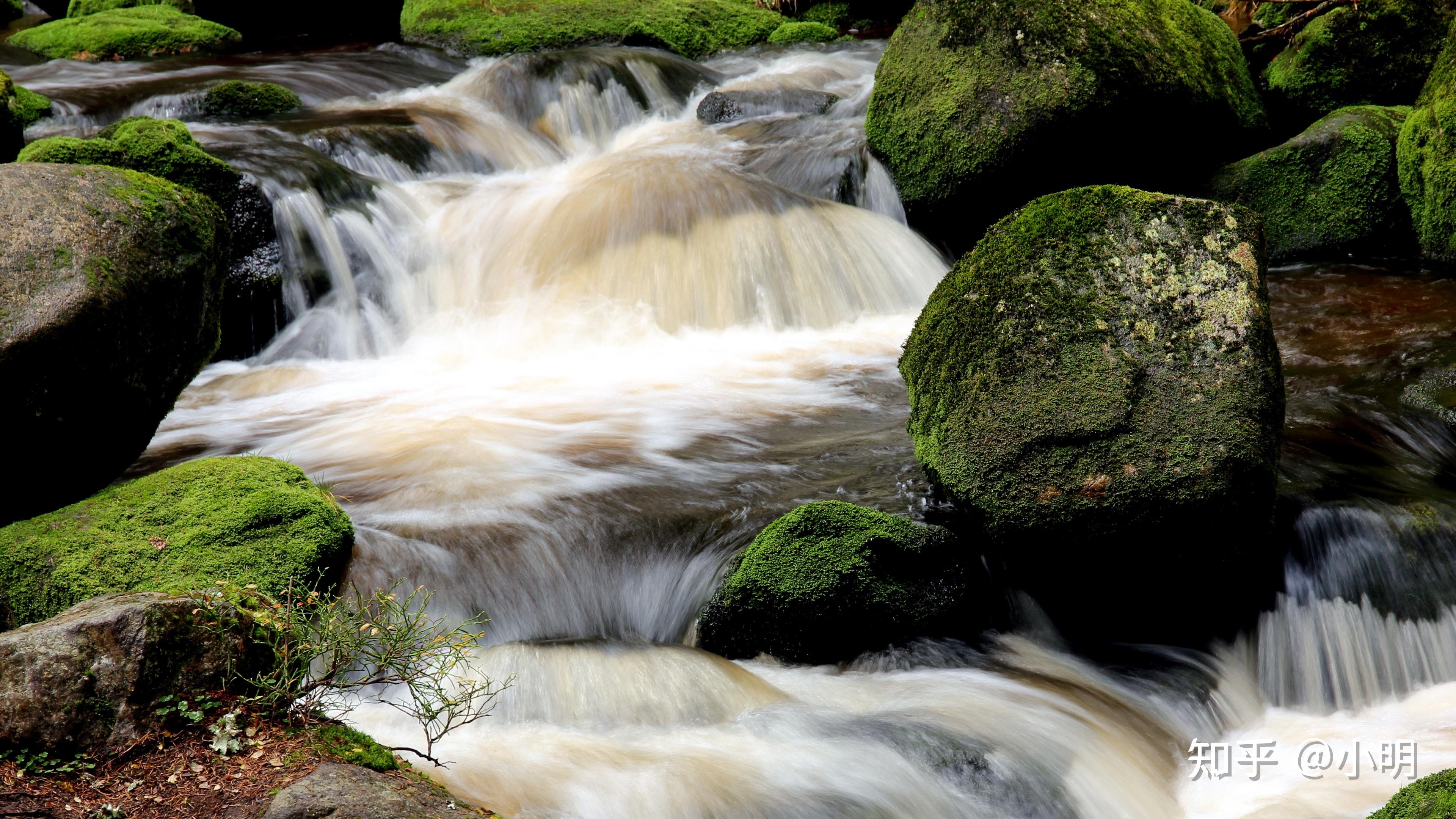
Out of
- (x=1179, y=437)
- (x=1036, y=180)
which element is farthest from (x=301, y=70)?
(x=1179, y=437)

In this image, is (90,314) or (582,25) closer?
(90,314)

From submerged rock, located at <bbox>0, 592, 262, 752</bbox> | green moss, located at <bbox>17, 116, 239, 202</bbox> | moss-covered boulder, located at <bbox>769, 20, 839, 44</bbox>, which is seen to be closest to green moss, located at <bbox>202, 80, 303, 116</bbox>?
green moss, located at <bbox>17, 116, 239, 202</bbox>

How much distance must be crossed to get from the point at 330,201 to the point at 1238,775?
7.74 meters

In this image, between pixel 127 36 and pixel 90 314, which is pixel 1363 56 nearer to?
pixel 90 314

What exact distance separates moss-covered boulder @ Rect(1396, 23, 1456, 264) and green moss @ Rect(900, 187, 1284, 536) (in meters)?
4.31

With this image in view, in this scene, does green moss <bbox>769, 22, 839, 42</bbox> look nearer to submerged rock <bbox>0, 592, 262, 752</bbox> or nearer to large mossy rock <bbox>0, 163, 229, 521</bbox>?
large mossy rock <bbox>0, 163, 229, 521</bbox>

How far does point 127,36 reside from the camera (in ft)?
48.0

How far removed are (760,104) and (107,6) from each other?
13244 millimetres

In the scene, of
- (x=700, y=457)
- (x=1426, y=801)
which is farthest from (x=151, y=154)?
(x=1426, y=801)

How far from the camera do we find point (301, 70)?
43.4ft

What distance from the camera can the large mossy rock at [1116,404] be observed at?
4.27m

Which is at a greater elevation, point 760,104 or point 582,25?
point 582,25

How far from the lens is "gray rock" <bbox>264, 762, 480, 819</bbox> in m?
2.52

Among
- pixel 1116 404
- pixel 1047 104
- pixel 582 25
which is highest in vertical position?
pixel 582 25
